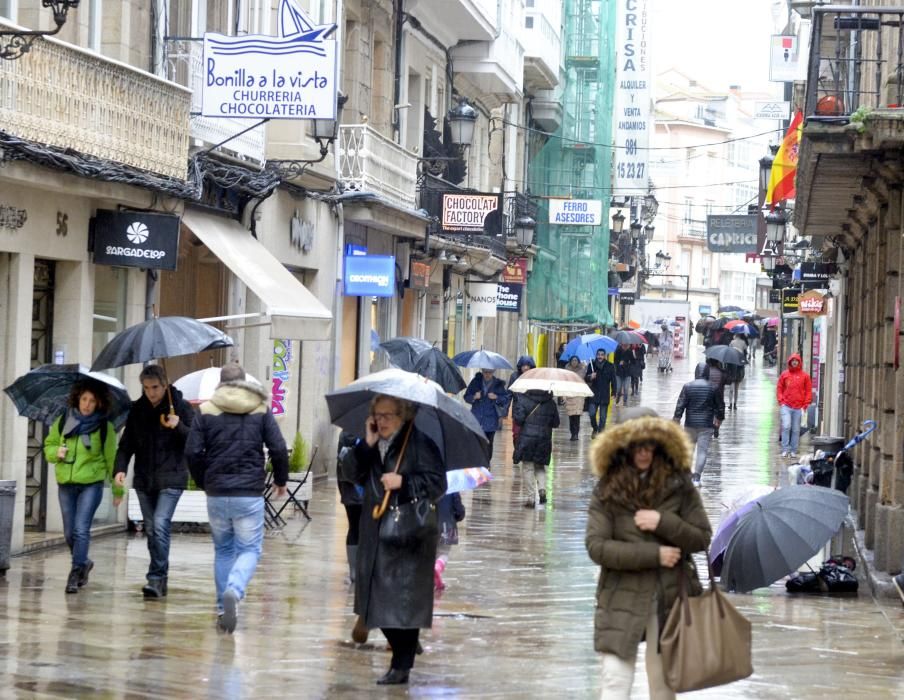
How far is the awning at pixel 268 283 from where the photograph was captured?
695 inches

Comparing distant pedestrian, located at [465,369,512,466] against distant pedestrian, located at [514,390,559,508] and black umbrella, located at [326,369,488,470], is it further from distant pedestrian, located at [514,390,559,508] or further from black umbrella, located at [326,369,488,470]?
black umbrella, located at [326,369,488,470]

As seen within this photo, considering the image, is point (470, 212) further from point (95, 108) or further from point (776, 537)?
point (776, 537)

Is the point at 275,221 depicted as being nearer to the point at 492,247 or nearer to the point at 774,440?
the point at 774,440

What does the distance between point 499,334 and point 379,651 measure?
36.4m

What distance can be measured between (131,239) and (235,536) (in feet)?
18.9

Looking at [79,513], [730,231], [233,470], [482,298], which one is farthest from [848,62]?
[730,231]

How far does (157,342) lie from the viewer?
496 inches

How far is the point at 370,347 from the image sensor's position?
2761 cm

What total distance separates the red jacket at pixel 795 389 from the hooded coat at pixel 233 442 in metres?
19.3

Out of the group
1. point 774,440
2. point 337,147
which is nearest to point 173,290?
point 337,147

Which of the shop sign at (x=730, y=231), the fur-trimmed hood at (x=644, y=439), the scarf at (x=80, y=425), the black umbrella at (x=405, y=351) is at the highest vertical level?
the shop sign at (x=730, y=231)

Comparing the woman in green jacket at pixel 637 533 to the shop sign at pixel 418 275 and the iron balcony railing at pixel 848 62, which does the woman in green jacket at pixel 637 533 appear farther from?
the shop sign at pixel 418 275

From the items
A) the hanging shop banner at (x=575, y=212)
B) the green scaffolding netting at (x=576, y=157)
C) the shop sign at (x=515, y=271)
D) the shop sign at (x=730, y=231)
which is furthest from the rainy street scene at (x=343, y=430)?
the green scaffolding netting at (x=576, y=157)

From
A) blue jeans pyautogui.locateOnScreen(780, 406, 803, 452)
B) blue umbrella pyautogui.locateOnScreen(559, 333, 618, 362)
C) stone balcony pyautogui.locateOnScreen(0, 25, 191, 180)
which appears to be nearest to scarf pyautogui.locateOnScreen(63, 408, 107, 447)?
stone balcony pyautogui.locateOnScreen(0, 25, 191, 180)
